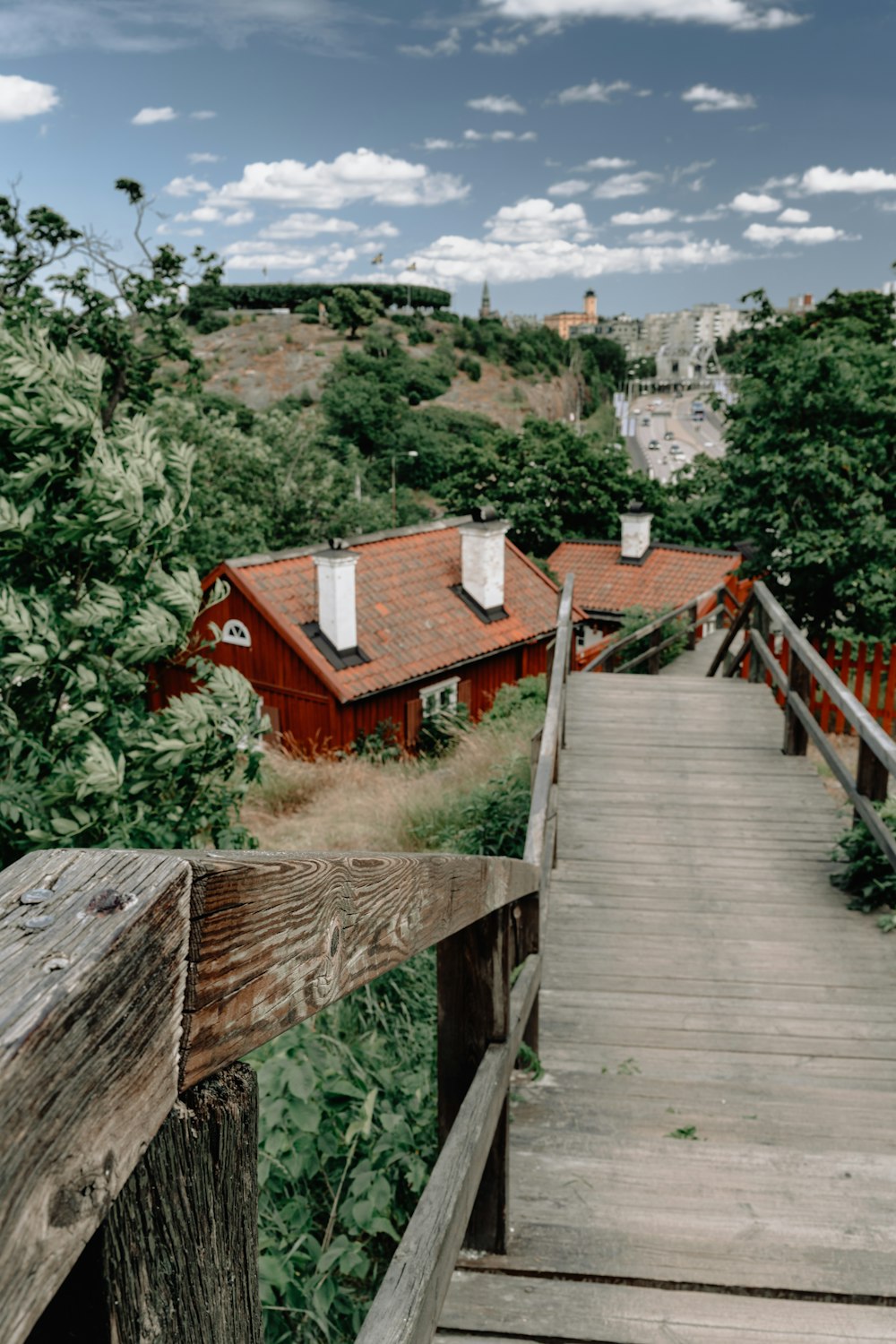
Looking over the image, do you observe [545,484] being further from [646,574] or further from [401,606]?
[401,606]

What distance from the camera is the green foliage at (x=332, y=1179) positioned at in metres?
2.50

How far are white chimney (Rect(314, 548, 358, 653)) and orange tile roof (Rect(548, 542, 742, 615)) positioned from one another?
9664 mm

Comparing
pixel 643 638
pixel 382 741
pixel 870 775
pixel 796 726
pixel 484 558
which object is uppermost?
pixel 870 775

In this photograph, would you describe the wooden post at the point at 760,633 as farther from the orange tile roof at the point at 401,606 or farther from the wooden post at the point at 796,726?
the orange tile roof at the point at 401,606

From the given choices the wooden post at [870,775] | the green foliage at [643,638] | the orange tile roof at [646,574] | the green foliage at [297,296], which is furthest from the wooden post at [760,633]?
the green foliage at [297,296]

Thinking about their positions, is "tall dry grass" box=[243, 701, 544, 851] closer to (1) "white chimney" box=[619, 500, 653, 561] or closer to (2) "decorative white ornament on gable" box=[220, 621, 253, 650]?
(2) "decorative white ornament on gable" box=[220, 621, 253, 650]

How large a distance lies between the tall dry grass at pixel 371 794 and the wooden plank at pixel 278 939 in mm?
6609

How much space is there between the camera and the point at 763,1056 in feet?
12.5

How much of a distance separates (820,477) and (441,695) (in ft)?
34.9

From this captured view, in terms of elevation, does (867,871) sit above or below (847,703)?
below

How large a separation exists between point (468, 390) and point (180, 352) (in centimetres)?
6051

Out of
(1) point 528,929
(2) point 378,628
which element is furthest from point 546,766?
(2) point 378,628

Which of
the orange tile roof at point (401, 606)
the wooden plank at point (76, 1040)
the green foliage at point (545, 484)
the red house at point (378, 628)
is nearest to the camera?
the wooden plank at point (76, 1040)

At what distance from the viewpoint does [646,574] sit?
28016mm
